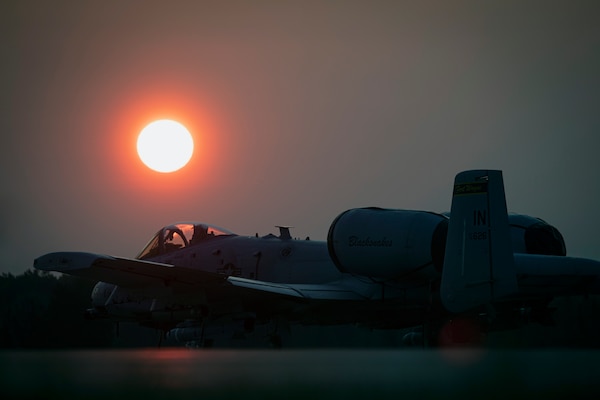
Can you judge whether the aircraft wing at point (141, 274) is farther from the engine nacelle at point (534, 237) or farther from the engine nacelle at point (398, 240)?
the engine nacelle at point (534, 237)

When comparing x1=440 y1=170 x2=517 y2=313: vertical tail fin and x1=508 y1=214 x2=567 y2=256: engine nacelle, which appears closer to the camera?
x1=440 y1=170 x2=517 y2=313: vertical tail fin

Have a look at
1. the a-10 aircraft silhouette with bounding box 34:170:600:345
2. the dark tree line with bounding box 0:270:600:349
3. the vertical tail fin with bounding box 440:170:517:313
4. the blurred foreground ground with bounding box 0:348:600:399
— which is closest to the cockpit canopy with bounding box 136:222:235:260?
the a-10 aircraft silhouette with bounding box 34:170:600:345

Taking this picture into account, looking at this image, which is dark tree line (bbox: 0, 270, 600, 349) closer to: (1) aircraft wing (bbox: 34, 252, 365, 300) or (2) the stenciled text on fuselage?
(1) aircraft wing (bbox: 34, 252, 365, 300)

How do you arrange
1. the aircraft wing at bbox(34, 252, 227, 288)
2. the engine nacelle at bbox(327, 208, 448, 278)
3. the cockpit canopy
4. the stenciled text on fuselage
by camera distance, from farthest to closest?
1. the cockpit canopy
2. the stenciled text on fuselage
3. the engine nacelle at bbox(327, 208, 448, 278)
4. the aircraft wing at bbox(34, 252, 227, 288)

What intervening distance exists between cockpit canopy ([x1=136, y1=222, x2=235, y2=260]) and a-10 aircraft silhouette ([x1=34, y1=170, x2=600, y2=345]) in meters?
0.41

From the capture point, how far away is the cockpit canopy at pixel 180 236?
28719mm

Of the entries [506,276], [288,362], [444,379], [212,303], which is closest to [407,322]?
[212,303]

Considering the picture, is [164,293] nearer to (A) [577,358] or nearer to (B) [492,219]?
(B) [492,219]

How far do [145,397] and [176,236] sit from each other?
891 inches

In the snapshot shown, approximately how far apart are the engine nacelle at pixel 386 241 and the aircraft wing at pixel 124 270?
10.7 ft

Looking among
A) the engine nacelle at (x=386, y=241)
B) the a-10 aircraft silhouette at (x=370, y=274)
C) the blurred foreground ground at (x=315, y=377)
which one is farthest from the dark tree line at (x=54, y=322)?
the blurred foreground ground at (x=315, y=377)

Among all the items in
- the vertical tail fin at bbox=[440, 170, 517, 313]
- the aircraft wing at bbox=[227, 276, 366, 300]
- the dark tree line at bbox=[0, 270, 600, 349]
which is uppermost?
the vertical tail fin at bbox=[440, 170, 517, 313]

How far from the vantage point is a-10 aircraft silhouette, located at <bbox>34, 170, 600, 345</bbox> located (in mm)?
17062

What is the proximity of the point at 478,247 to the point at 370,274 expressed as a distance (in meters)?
6.40
